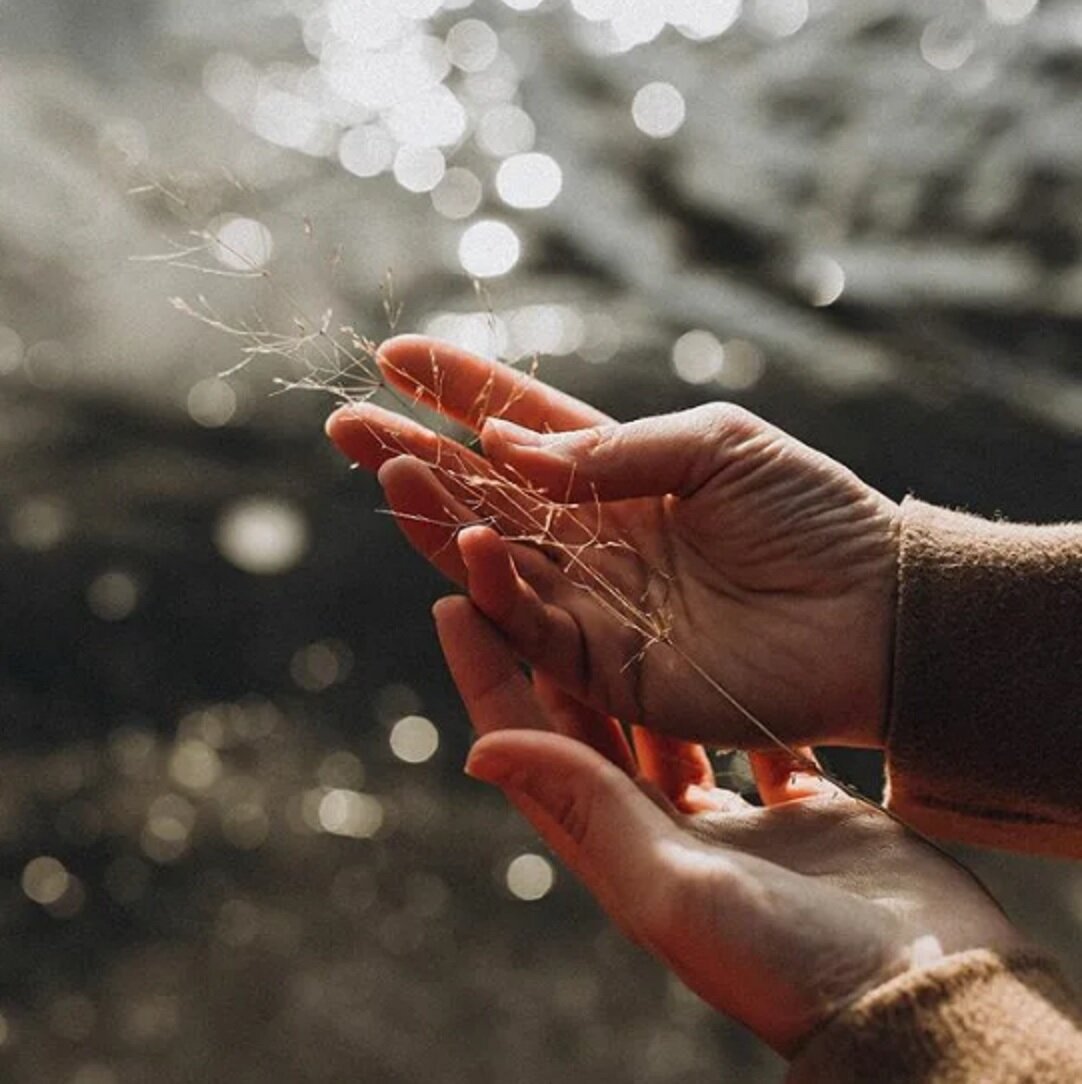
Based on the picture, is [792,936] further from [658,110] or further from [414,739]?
[658,110]

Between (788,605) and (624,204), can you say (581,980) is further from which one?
(624,204)

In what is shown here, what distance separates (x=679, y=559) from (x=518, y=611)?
13.4 inches

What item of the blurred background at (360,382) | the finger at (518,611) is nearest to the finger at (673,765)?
the finger at (518,611)

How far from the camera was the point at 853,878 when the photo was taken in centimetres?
203

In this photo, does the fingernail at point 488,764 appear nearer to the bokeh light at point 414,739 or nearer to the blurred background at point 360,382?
the blurred background at point 360,382

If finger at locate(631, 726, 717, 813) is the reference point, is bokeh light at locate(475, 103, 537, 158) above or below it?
above

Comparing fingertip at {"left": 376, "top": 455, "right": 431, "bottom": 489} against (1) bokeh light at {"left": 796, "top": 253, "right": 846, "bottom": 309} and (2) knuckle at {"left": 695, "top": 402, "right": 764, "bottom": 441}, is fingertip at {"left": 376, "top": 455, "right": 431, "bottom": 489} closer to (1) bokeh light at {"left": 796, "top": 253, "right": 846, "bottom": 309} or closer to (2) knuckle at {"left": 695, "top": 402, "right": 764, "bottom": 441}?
(2) knuckle at {"left": 695, "top": 402, "right": 764, "bottom": 441}

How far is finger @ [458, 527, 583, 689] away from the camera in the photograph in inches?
88.1

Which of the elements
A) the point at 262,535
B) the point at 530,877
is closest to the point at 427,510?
the point at 530,877

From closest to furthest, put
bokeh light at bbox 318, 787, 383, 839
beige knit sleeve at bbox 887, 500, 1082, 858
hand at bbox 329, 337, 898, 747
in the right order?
beige knit sleeve at bbox 887, 500, 1082, 858 → hand at bbox 329, 337, 898, 747 → bokeh light at bbox 318, 787, 383, 839

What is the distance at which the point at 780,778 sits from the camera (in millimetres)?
2449

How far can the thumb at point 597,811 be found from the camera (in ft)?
6.04

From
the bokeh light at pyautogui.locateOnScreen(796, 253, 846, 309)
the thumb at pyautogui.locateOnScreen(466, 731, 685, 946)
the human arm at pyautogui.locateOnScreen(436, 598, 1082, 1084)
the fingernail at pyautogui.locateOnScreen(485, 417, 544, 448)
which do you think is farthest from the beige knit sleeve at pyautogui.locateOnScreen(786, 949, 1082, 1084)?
the bokeh light at pyautogui.locateOnScreen(796, 253, 846, 309)

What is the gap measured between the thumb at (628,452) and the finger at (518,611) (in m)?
0.15
